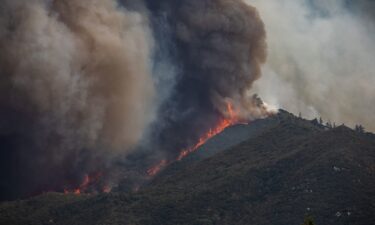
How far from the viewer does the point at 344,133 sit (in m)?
126

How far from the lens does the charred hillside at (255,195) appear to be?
10519 cm

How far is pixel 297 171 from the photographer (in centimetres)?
11612

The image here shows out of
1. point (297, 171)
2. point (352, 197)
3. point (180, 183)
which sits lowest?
point (352, 197)

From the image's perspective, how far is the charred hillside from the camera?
10519 centimetres

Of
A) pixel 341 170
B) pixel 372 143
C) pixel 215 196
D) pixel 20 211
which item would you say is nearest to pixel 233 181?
pixel 215 196

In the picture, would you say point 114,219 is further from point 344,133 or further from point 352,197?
point 344,133

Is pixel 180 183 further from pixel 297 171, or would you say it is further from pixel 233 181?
pixel 297 171

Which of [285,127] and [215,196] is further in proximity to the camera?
[285,127]

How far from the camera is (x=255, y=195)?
113625 mm

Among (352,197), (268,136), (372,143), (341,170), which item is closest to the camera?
(352,197)

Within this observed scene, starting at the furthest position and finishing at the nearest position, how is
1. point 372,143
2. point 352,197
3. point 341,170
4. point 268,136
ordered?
point 268,136 < point 372,143 < point 341,170 < point 352,197

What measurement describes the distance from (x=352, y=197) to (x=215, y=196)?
66.6 ft

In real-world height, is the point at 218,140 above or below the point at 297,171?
above

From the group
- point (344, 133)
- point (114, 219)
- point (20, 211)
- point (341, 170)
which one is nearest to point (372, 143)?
point (344, 133)
